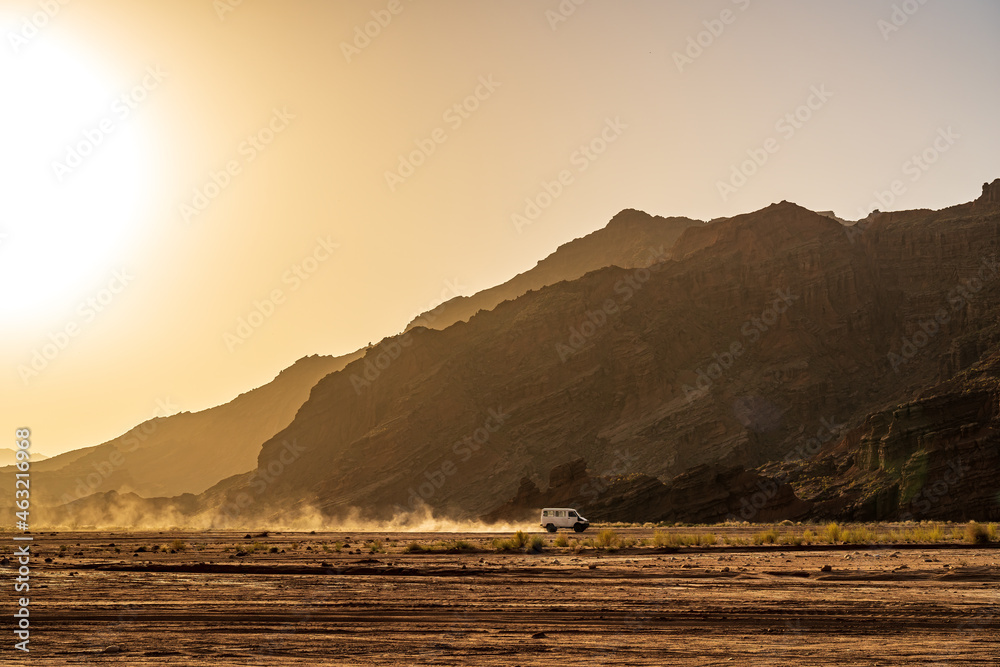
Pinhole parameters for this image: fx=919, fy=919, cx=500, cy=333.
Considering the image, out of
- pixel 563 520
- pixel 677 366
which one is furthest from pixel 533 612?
pixel 677 366

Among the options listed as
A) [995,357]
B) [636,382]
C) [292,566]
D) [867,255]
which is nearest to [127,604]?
[292,566]

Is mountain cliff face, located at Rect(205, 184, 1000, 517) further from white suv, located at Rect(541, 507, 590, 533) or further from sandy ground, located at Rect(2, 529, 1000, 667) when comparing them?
sandy ground, located at Rect(2, 529, 1000, 667)

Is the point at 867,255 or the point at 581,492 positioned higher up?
the point at 867,255

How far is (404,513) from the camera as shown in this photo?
12212 centimetres

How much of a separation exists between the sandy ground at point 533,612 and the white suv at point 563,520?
27428 mm

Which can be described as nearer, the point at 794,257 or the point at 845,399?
the point at 845,399

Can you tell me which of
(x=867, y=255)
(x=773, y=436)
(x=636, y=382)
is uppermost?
(x=867, y=255)

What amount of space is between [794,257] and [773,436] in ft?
133

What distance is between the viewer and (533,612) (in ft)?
60.8

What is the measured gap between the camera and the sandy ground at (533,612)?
14000mm

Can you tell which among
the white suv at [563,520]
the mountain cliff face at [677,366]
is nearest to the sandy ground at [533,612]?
the white suv at [563,520]

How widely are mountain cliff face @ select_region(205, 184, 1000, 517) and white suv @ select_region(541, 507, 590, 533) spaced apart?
50.8 metres

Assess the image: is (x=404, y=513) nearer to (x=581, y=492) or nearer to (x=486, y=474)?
(x=486, y=474)

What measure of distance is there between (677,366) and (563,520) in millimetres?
81527
